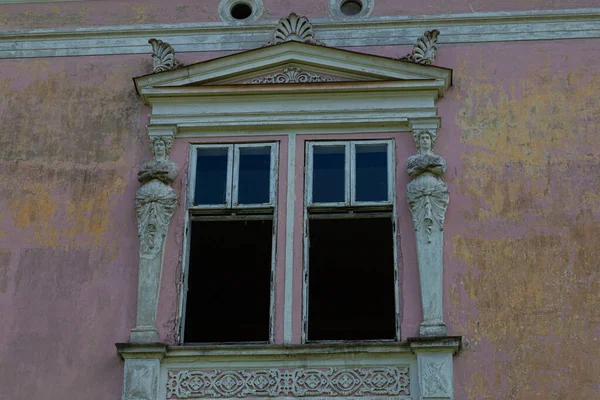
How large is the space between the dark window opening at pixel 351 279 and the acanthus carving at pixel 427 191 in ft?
1.02

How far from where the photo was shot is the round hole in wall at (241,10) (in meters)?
12.2

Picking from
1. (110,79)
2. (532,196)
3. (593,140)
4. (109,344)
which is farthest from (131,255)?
(593,140)

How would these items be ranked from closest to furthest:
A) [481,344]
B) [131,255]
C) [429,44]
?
[481,344]
[131,255]
[429,44]

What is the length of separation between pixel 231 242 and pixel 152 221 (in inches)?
80.6

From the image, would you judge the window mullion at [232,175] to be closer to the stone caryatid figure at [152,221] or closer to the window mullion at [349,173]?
the stone caryatid figure at [152,221]

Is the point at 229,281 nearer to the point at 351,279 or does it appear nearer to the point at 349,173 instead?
the point at 351,279

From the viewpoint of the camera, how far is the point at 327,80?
11438 millimetres

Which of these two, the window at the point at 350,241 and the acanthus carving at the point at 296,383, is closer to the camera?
the acanthus carving at the point at 296,383

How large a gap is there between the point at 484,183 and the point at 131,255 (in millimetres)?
3200

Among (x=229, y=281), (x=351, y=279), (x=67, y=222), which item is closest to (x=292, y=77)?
(x=67, y=222)

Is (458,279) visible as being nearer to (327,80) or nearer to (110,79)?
(327,80)

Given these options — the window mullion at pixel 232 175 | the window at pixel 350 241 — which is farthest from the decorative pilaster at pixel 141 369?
the window mullion at pixel 232 175

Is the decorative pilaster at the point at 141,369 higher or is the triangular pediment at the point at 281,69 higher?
the triangular pediment at the point at 281,69

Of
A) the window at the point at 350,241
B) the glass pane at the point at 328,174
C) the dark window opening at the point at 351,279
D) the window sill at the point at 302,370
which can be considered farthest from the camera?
the dark window opening at the point at 351,279
